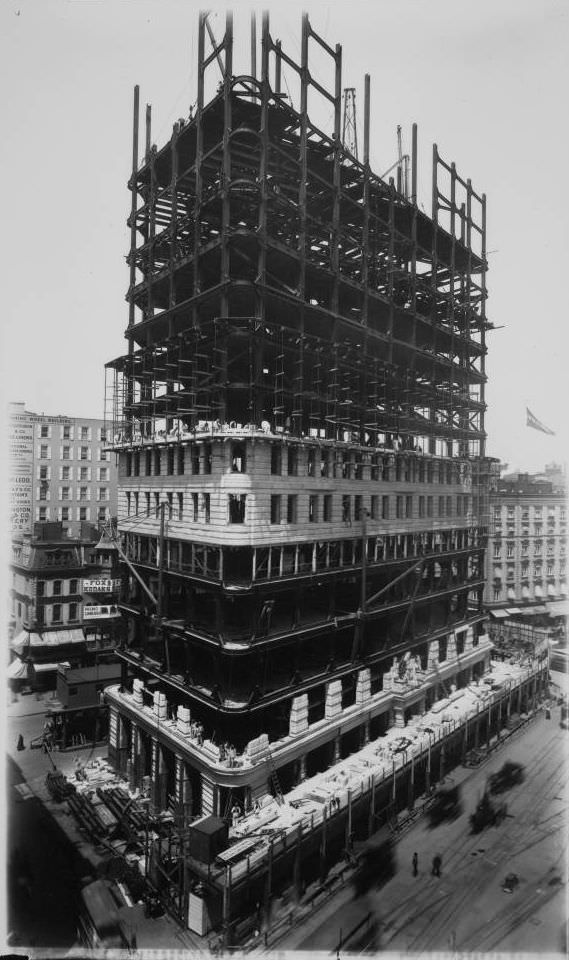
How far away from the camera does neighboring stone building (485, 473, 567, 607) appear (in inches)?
3578

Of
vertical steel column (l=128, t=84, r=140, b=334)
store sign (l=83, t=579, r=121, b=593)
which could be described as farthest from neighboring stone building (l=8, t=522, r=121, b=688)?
vertical steel column (l=128, t=84, r=140, b=334)

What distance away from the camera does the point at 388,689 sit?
51125 millimetres

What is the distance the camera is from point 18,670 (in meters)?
63.8

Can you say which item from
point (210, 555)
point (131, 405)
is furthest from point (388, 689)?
point (131, 405)

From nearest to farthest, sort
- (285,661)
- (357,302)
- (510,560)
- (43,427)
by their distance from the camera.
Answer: (285,661)
(357,302)
(43,427)
(510,560)

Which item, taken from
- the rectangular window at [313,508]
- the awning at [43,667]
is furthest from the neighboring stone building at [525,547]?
the awning at [43,667]

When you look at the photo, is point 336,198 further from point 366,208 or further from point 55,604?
point 55,604

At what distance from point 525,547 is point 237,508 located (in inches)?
2681

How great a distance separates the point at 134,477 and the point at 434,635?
1325 inches

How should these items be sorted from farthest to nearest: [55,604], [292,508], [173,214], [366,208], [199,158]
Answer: [55,604] < [366,208] < [173,214] < [199,158] < [292,508]

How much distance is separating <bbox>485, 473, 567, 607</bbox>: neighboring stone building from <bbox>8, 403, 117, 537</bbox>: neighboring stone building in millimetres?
58648

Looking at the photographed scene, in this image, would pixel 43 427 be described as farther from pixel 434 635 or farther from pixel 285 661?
pixel 434 635

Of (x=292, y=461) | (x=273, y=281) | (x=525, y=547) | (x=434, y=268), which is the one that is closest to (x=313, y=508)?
(x=292, y=461)

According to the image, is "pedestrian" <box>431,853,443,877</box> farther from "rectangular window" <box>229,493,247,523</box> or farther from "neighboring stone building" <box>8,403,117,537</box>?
"neighboring stone building" <box>8,403,117,537</box>
